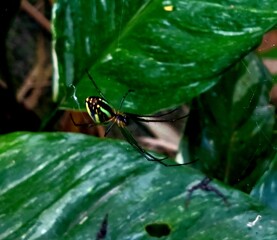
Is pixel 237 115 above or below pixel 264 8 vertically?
below

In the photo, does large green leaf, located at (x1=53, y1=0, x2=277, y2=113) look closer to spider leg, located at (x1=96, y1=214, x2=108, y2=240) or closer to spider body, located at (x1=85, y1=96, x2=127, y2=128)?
spider body, located at (x1=85, y1=96, x2=127, y2=128)

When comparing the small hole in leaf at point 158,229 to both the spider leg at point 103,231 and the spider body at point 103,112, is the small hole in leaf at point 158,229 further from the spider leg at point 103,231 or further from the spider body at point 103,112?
the spider body at point 103,112

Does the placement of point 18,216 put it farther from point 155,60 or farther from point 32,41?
point 32,41

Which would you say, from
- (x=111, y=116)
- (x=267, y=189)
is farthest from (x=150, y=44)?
(x=267, y=189)

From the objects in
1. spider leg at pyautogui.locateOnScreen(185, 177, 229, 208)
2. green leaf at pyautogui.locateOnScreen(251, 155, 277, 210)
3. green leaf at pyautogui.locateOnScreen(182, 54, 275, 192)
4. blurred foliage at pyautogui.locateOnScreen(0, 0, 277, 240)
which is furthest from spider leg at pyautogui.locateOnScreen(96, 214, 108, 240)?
green leaf at pyautogui.locateOnScreen(182, 54, 275, 192)

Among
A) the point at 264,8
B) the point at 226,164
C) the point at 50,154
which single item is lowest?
the point at 226,164

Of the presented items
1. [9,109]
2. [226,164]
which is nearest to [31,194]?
[226,164]
